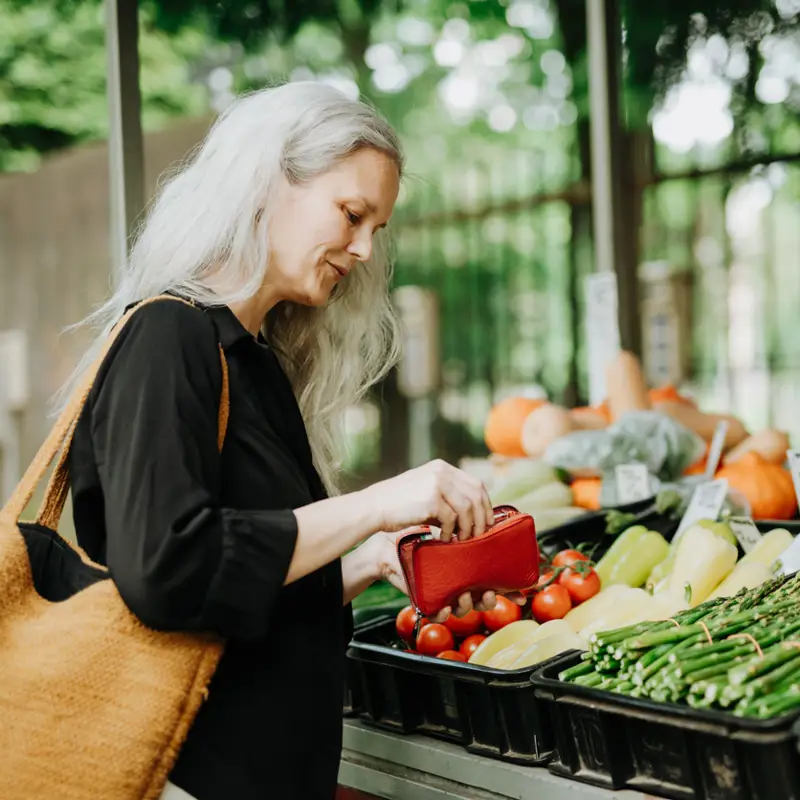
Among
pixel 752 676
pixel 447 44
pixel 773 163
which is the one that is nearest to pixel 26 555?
pixel 752 676

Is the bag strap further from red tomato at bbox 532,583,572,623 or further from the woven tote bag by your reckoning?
red tomato at bbox 532,583,572,623

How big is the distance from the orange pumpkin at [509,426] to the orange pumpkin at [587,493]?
442mm

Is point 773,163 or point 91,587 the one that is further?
point 773,163

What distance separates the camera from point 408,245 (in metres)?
7.48

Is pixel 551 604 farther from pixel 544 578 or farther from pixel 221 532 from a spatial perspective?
pixel 221 532

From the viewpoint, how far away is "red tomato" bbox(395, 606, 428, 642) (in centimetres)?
216

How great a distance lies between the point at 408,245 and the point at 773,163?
107 inches

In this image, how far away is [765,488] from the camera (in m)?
2.96

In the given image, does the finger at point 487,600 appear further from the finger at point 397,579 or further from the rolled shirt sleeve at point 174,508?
the rolled shirt sleeve at point 174,508

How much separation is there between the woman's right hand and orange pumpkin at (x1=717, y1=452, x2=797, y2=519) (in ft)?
5.90

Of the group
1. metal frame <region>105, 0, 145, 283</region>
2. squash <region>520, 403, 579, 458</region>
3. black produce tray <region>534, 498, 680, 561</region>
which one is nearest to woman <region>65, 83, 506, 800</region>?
black produce tray <region>534, 498, 680, 561</region>

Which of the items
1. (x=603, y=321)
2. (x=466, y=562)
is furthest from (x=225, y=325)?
(x=603, y=321)

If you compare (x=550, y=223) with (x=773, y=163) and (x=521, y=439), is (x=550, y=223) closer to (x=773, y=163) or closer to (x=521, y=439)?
(x=773, y=163)

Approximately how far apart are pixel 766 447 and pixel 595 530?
0.86 meters
